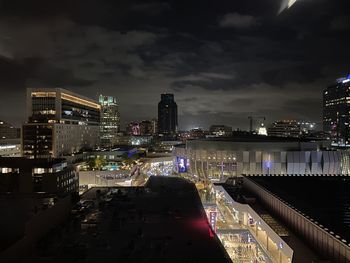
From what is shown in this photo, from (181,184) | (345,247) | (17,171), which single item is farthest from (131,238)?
(17,171)

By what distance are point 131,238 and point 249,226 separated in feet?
36.3

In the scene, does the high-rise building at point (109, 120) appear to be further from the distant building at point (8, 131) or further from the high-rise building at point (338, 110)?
the high-rise building at point (338, 110)

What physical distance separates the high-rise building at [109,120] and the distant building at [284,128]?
76.3 metres

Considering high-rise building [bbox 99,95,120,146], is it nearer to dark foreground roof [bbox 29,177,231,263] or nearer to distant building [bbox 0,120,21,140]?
distant building [bbox 0,120,21,140]

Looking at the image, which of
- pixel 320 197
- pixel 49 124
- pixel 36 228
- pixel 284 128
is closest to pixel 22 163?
pixel 49 124

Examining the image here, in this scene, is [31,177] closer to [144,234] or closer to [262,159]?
[144,234]

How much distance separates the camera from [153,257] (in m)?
11.5

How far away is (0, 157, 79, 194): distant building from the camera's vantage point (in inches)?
1417

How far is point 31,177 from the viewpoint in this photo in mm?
37125

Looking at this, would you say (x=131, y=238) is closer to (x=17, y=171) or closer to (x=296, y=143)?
(x=17, y=171)

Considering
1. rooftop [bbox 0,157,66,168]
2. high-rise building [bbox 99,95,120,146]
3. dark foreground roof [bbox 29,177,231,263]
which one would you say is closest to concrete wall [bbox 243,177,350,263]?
dark foreground roof [bbox 29,177,231,263]

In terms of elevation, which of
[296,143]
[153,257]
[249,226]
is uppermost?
[296,143]

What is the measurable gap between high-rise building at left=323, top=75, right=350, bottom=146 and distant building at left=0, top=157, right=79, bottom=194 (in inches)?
3913

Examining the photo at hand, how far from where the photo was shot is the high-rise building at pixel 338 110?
4531 inches
